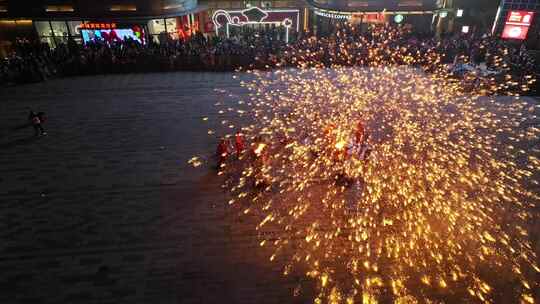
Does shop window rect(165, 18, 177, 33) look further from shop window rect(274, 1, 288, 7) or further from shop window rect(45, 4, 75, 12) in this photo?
shop window rect(274, 1, 288, 7)

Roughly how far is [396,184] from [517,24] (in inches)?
845

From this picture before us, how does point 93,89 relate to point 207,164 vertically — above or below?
above

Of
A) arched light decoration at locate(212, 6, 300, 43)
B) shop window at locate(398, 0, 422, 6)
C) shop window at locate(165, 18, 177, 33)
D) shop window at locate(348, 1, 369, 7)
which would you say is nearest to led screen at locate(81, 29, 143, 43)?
shop window at locate(165, 18, 177, 33)

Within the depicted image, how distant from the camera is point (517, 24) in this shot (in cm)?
2509

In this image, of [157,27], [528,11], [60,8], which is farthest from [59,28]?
[528,11]

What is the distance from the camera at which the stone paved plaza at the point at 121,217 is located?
838 cm

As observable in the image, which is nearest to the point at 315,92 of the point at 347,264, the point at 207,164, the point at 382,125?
the point at 382,125

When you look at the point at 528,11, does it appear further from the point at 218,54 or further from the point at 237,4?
the point at 218,54

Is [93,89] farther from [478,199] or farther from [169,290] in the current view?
[478,199]

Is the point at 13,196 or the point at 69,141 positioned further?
the point at 69,141

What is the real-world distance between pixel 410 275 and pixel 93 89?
18.6 meters

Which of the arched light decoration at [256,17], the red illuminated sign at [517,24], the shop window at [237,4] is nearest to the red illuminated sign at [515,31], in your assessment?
the red illuminated sign at [517,24]

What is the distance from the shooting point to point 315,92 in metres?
18.9

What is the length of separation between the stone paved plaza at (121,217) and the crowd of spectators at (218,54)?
202 inches
